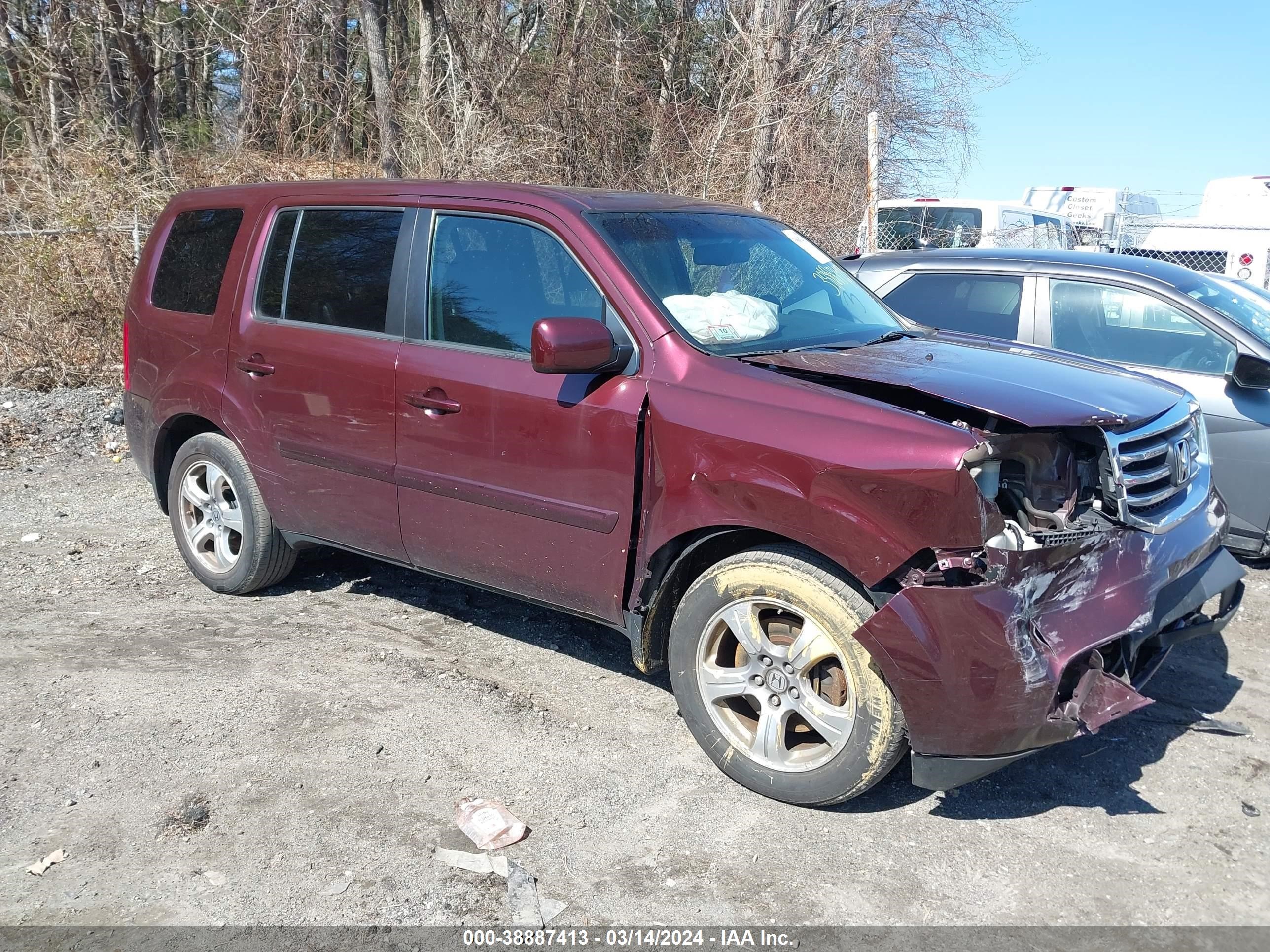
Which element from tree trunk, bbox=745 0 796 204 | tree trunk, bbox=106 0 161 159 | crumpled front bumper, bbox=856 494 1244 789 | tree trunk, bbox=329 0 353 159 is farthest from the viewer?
tree trunk, bbox=329 0 353 159

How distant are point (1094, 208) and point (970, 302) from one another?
1175 centimetres

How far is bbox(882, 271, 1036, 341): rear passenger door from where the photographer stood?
614 cm

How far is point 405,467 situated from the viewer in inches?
167

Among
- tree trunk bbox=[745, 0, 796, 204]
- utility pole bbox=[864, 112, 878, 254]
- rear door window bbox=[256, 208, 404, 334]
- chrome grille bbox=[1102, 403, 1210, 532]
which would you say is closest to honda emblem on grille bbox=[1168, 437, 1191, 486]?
chrome grille bbox=[1102, 403, 1210, 532]

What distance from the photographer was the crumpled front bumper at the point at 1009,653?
2.94 meters

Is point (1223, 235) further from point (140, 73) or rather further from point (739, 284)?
point (140, 73)

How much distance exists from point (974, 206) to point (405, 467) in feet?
37.6

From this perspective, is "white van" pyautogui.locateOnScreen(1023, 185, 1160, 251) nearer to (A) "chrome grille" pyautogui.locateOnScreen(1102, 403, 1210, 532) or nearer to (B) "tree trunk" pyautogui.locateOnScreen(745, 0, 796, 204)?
(B) "tree trunk" pyautogui.locateOnScreen(745, 0, 796, 204)

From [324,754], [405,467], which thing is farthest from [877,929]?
[405,467]

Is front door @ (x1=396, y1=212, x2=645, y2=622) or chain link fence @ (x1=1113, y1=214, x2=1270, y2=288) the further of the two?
chain link fence @ (x1=1113, y1=214, x2=1270, y2=288)

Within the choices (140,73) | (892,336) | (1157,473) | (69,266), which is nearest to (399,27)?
(140,73)

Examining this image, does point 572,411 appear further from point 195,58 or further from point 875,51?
point 195,58

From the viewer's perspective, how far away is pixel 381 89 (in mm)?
13688

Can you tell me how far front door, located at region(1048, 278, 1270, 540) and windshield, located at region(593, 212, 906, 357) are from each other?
6.34 ft
